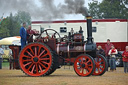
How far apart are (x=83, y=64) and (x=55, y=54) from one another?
3.71 feet

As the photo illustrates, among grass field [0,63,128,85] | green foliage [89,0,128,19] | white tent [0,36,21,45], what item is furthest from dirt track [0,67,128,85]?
green foliage [89,0,128,19]

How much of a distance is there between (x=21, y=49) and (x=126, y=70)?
7.02 m

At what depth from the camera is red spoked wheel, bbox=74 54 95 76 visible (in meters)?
12.9

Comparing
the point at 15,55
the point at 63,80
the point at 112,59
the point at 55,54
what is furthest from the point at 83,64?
the point at 112,59

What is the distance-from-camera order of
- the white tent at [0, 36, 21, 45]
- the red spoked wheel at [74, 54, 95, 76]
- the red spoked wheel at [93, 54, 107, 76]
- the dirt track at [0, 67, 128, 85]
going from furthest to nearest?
the white tent at [0, 36, 21, 45] < the red spoked wheel at [93, 54, 107, 76] < the red spoked wheel at [74, 54, 95, 76] < the dirt track at [0, 67, 128, 85]

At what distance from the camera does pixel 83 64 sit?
1299 cm

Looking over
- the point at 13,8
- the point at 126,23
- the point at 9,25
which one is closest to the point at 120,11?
the point at 9,25

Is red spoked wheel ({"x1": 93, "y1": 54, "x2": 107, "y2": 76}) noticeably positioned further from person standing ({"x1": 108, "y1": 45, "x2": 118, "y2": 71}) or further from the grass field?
person standing ({"x1": 108, "y1": 45, "x2": 118, "y2": 71})

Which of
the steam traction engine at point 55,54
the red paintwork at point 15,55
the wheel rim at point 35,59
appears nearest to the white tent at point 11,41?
the red paintwork at point 15,55

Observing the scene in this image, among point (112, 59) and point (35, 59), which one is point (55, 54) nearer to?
point (35, 59)

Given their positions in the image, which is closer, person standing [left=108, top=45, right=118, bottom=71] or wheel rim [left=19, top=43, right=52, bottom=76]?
wheel rim [left=19, top=43, right=52, bottom=76]

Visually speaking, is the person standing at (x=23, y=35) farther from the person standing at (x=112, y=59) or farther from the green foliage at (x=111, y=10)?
the green foliage at (x=111, y=10)

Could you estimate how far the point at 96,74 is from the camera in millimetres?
14023

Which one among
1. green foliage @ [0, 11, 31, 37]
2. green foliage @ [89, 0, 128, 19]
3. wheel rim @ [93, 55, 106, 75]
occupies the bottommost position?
wheel rim @ [93, 55, 106, 75]
